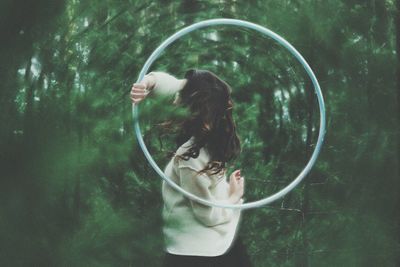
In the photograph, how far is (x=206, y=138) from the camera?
208 cm

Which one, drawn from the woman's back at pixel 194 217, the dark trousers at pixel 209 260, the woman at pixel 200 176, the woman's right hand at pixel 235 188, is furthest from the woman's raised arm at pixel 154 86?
the dark trousers at pixel 209 260

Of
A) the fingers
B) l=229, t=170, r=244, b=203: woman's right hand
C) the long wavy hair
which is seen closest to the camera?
the fingers

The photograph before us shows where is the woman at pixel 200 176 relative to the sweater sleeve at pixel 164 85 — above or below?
below

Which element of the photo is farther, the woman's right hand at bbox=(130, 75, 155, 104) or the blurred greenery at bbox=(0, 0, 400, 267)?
the blurred greenery at bbox=(0, 0, 400, 267)

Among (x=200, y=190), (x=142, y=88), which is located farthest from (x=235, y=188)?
(x=142, y=88)

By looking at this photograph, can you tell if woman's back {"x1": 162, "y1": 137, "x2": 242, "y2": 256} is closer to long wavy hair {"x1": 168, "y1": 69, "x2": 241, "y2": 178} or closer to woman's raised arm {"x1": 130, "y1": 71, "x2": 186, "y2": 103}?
long wavy hair {"x1": 168, "y1": 69, "x2": 241, "y2": 178}

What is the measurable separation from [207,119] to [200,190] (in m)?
0.23

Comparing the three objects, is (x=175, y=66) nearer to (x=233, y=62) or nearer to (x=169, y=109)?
(x=233, y=62)

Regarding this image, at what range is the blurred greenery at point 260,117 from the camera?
2.07 meters

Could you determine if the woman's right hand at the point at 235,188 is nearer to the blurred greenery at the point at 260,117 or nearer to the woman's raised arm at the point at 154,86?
the blurred greenery at the point at 260,117

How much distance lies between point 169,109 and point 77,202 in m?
0.44

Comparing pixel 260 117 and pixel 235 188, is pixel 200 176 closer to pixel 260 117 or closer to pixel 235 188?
pixel 235 188

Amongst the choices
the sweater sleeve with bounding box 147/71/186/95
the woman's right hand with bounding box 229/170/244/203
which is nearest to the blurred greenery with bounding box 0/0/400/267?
the sweater sleeve with bounding box 147/71/186/95

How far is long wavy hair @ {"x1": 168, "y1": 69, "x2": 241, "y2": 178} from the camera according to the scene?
2.06 meters
